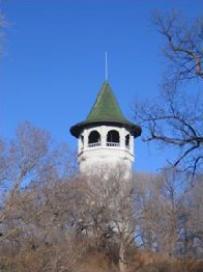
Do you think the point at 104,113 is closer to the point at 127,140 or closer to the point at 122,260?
the point at 127,140

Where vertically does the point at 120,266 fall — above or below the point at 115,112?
below

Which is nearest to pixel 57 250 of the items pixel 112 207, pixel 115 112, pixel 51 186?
pixel 51 186

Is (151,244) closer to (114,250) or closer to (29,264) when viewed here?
(114,250)

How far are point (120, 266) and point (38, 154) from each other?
1282 centimetres

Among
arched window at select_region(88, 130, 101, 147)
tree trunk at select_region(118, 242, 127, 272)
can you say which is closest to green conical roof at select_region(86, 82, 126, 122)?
arched window at select_region(88, 130, 101, 147)

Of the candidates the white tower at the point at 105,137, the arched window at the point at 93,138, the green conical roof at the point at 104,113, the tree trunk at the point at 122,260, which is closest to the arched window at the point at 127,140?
the white tower at the point at 105,137

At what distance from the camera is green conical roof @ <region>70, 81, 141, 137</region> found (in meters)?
56.1

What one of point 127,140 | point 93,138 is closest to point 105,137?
point 93,138

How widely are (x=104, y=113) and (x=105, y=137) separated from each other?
282cm

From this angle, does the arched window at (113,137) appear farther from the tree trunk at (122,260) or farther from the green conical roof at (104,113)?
the tree trunk at (122,260)

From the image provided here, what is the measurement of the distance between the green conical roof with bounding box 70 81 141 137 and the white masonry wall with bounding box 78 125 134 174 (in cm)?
54

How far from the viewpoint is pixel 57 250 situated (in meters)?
28.2

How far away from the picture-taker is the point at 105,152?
180ft

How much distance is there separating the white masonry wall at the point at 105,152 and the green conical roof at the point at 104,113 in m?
0.54
